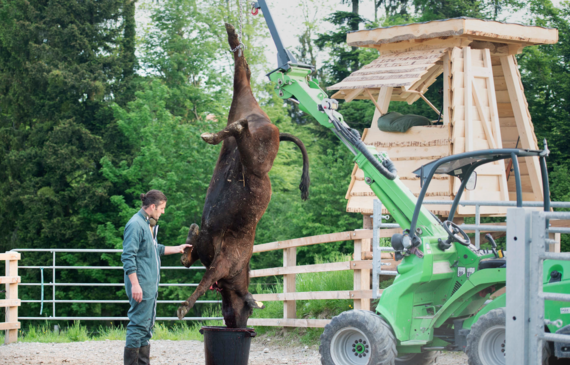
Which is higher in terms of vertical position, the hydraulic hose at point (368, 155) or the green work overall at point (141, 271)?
the hydraulic hose at point (368, 155)

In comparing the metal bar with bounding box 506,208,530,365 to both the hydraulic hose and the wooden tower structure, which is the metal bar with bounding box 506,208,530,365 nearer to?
the hydraulic hose

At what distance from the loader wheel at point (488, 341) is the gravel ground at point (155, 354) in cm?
220

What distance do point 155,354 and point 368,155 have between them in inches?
177

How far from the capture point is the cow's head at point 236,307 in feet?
17.3

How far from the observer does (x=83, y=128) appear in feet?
68.7

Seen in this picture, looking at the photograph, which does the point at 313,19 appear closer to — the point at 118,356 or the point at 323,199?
the point at 323,199

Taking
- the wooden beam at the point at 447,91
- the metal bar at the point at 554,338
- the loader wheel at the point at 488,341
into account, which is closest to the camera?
the metal bar at the point at 554,338

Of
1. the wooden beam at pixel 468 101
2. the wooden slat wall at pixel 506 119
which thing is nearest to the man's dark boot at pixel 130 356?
the wooden beam at pixel 468 101

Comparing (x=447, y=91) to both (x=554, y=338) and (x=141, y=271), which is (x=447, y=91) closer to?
(x=141, y=271)

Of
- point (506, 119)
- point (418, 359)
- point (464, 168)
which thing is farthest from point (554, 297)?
point (506, 119)

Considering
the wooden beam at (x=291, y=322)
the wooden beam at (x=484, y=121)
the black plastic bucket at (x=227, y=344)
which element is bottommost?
the wooden beam at (x=291, y=322)

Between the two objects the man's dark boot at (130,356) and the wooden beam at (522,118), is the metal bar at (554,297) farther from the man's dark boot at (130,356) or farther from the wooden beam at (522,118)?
the wooden beam at (522,118)

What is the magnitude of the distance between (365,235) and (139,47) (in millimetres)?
21735

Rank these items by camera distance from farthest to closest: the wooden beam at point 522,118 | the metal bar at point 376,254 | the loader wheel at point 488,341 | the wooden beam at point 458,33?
the wooden beam at point 522,118 → the wooden beam at point 458,33 → the metal bar at point 376,254 → the loader wheel at point 488,341
